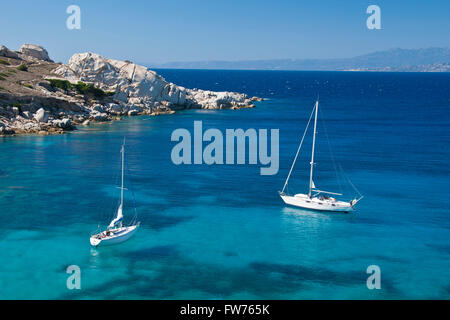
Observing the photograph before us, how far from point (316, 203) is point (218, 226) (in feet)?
35.9

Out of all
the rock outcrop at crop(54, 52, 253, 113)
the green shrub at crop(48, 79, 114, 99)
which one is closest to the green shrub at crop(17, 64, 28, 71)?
the rock outcrop at crop(54, 52, 253, 113)

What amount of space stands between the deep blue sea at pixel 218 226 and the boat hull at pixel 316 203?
35.7 inches

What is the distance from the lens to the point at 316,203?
4950cm

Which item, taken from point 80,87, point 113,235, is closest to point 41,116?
point 80,87

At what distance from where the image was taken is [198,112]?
13312 cm

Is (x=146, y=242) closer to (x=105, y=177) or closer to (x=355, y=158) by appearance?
(x=105, y=177)

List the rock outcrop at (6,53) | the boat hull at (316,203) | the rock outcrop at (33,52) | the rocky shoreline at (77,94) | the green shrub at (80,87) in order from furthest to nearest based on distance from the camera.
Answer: the rock outcrop at (33,52) < the rock outcrop at (6,53) < the green shrub at (80,87) < the rocky shoreline at (77,94) < the boat hull at (316,203)

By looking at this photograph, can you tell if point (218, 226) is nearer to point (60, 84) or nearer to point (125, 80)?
point (60, 84)

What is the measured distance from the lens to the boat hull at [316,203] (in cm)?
4888

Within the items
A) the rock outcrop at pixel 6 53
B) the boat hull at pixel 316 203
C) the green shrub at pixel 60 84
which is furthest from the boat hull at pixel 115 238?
the rock outcrop at pixel 6 53

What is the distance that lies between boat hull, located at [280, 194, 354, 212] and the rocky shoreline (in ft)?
183

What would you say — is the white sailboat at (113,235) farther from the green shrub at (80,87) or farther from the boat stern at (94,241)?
the green shrub at (80,87)

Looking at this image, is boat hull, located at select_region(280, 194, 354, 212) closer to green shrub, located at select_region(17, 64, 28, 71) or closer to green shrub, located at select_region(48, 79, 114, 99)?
green shrub, located at select_region(48, 79, 114, 99)

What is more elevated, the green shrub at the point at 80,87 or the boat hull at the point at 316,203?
the green shrub at the point at 80,87
